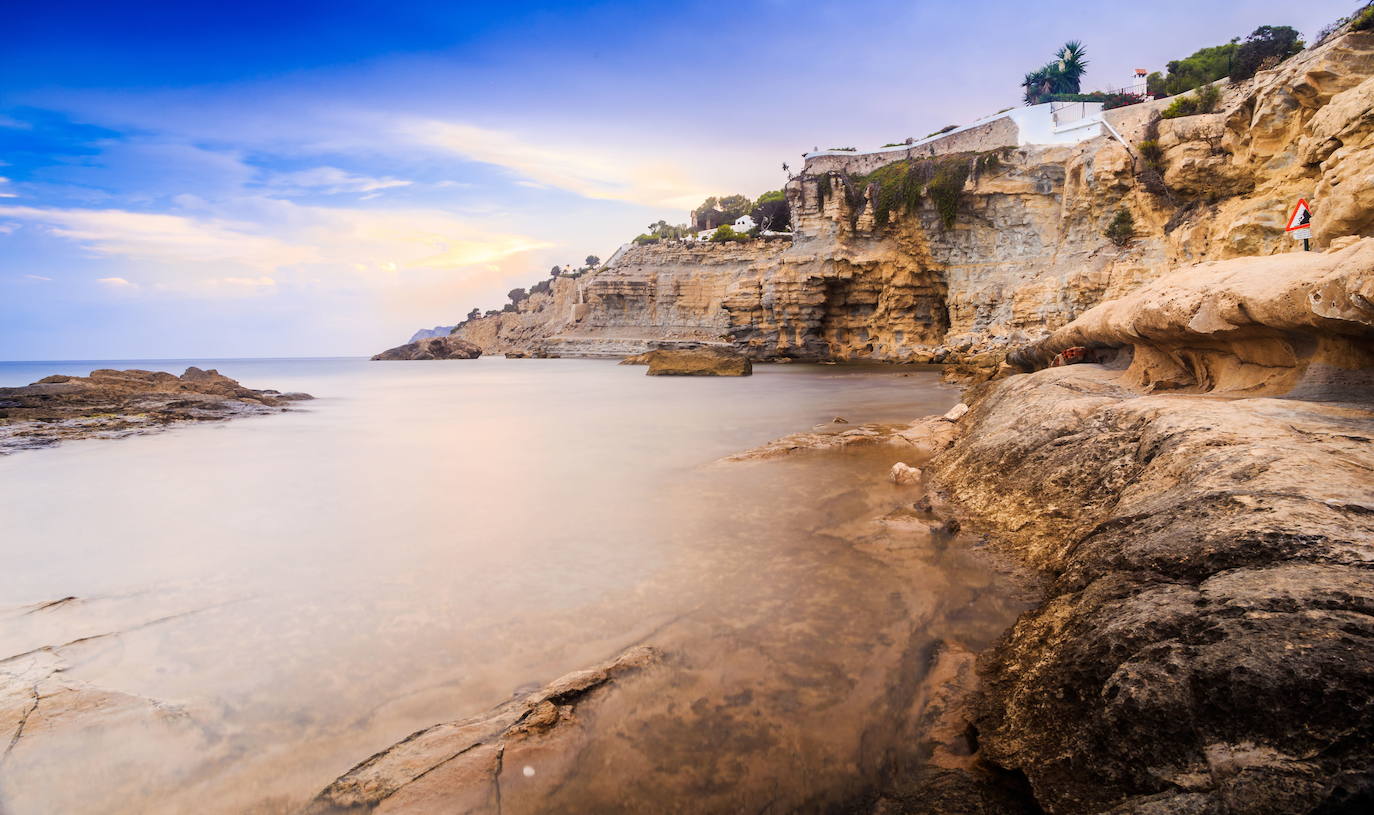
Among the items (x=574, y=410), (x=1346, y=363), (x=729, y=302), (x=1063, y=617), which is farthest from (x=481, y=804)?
(x=729, y=302)

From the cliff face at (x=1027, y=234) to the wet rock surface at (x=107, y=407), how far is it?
59.6ft

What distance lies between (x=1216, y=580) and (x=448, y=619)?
3623 millimetres

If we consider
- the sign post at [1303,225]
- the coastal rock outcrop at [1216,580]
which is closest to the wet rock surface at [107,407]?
the coastal rock outcrop at [1216,580]

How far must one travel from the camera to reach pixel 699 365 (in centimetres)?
2611

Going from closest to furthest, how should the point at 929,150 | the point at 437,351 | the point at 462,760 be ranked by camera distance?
the point at 462,760 → the point at 929,150 → the point at 437,351

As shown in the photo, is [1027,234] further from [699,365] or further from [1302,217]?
[1302,217]

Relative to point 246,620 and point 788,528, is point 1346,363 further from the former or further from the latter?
point 246,620

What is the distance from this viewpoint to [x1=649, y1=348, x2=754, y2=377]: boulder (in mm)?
25609

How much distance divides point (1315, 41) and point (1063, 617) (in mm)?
21060

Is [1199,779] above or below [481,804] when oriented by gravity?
above

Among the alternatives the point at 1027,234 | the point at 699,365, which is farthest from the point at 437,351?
the point at 1027,234

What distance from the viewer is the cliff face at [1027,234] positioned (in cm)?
1258

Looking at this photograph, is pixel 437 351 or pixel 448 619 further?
pixel 437 351

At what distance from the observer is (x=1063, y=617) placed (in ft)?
8.11
